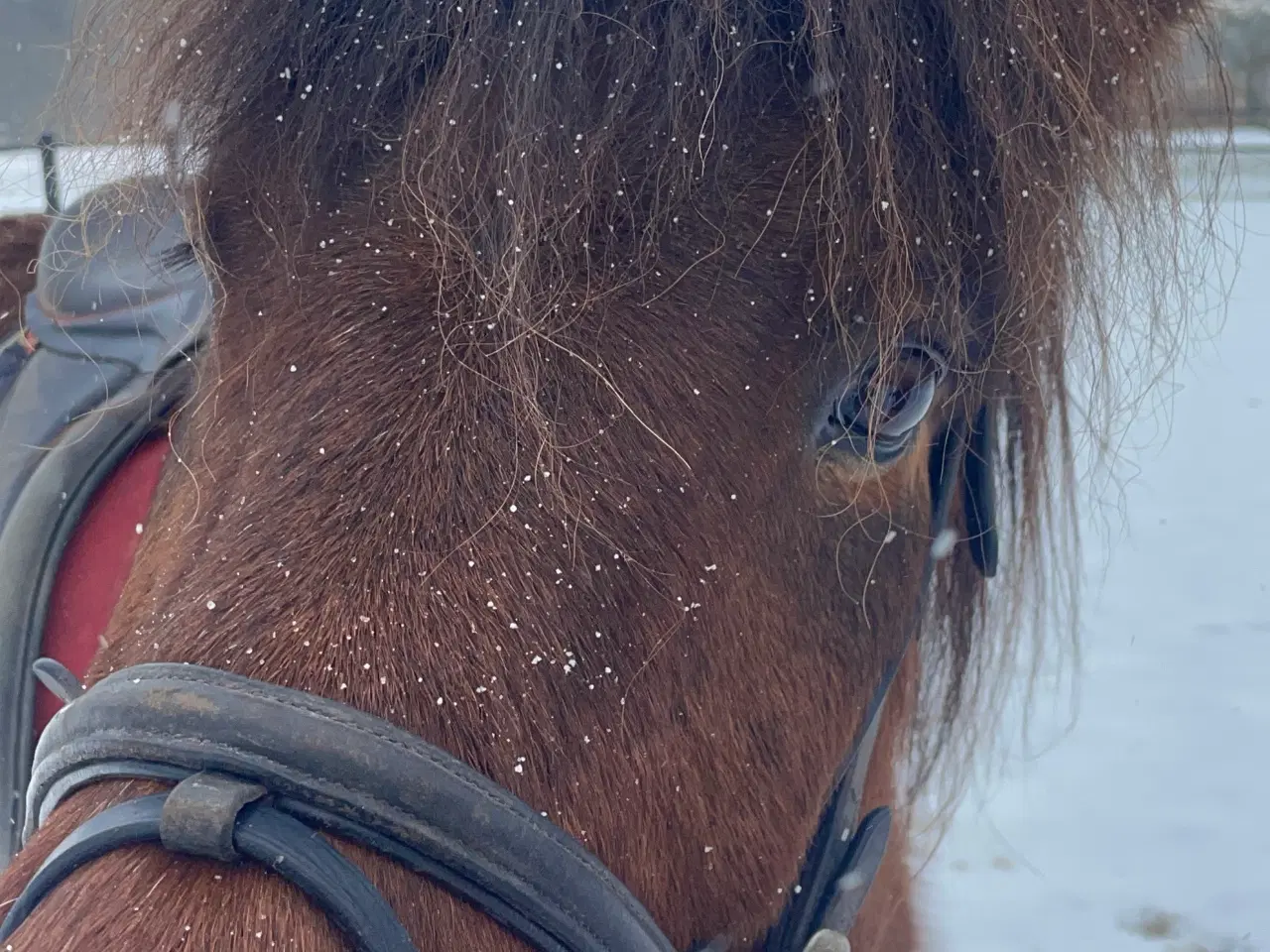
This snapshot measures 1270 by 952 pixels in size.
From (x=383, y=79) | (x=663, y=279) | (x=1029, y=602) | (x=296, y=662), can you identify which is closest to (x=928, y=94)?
(x=663, y=279)

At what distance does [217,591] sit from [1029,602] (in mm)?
1311

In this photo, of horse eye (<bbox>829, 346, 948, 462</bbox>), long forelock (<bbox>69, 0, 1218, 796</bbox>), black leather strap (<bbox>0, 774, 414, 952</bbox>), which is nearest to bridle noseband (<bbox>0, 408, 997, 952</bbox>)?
black leather strap (<bbox>0, 774, 414, 952</bbox>)

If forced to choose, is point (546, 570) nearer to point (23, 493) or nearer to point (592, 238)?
point (592, 238)

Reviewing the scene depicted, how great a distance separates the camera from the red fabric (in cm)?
166

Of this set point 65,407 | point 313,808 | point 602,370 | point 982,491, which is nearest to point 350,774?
point 313,808

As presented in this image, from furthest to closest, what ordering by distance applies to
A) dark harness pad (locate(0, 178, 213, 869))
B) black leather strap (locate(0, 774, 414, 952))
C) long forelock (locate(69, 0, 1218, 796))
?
1. dark harness pad (locate(0, 178, 213, 869))
2. long forelock (locate(69, 0, 1218, 796))
3. black leather strap (locate(0, 774, 414, 952))

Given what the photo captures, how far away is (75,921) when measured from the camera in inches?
30.1

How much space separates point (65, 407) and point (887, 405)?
1248 millimetres

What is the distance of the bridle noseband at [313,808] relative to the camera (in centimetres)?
77

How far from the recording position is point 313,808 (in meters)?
0.80

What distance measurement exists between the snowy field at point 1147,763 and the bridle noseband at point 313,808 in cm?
85

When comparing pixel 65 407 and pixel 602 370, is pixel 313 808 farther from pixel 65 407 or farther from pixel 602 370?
pixel 65 407

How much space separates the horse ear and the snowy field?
0.53 metres

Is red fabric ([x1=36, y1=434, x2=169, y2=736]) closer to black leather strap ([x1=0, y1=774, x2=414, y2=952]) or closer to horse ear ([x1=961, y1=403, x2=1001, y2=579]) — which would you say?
black leather strap ([x1=0, y1=774, x2=414, y2=952])
